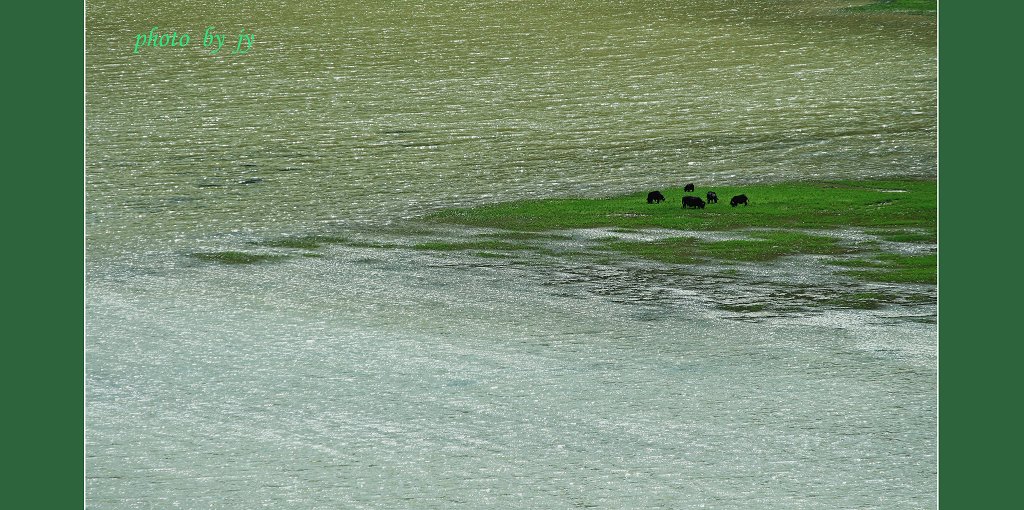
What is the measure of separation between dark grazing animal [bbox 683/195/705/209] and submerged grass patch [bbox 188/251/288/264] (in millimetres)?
1559

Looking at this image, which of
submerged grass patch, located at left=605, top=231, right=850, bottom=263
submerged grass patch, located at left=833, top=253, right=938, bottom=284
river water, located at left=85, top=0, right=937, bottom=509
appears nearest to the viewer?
river water, located at left=85, top=0, right=937, bottom=509

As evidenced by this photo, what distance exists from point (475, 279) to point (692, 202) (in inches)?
35.5

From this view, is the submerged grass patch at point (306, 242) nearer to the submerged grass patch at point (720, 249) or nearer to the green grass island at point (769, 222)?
the green grass island at point (769, 222)

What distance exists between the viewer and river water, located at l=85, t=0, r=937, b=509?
18.1 feet

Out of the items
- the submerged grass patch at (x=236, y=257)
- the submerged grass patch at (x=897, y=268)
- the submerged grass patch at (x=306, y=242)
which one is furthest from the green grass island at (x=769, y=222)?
the submerged grass patch at (x=236, y=257)

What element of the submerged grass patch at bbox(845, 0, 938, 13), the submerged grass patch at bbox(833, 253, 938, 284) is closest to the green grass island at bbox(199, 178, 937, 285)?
the submerged grass patch at bbox(833, 253, 938, 284)

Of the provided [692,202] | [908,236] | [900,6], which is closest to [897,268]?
[908,236]

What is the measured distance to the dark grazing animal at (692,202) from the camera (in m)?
6.38

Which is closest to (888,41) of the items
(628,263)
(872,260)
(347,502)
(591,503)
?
(872,260)

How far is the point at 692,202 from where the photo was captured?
638cm

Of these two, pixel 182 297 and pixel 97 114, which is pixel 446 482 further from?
pixel 97 114

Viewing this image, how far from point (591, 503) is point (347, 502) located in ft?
2.62

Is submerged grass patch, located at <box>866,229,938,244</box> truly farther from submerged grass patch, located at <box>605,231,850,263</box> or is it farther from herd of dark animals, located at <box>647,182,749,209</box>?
herd of dark animals, located at <box>647,182,749,209</box>

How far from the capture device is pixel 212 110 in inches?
255
